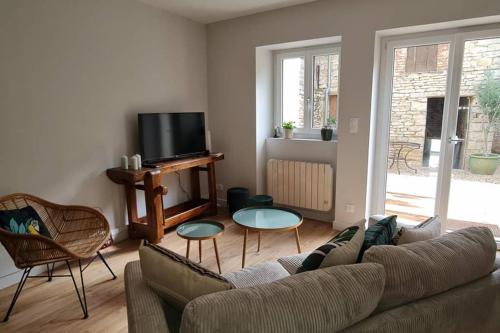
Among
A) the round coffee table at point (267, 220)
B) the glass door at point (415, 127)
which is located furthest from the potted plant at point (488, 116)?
the round coffee table at point (267, 220)

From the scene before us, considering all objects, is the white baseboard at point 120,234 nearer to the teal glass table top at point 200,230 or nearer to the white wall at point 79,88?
the white wall at point 79,88

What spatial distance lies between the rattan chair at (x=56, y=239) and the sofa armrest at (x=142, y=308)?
3.37 ft

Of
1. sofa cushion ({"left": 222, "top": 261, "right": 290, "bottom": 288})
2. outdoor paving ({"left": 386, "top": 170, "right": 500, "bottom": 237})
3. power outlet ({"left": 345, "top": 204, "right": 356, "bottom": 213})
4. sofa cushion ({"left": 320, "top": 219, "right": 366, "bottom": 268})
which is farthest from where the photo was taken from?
power outlet ({"left": 345, "top": 204, "right": 356, "bottom": 213})

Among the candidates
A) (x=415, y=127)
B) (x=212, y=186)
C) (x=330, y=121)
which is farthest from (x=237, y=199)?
(x=415, y=127)

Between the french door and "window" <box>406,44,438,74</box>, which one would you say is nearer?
the french door

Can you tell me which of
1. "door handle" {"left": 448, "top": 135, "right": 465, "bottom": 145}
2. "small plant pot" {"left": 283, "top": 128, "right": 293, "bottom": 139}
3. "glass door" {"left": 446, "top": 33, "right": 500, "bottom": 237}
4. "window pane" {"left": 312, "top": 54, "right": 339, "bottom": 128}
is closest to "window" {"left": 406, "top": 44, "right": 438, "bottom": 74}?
"glass door" {"left": 446, "top": 33, "right": 500, "bottom": 237}

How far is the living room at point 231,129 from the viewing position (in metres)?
2.52

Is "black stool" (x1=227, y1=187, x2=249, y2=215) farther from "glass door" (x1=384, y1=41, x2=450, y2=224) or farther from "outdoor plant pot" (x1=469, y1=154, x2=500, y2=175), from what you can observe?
"outdoor plant pot" (x1=469, y1=154, x2=500, y2=175)

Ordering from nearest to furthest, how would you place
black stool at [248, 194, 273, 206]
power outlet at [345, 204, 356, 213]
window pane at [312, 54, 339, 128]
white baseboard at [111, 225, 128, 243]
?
white baseboard at [111, 225, 128, 243] < power outlet at [345, 204, 356, 213] < black stool at [248, 194, 273, 206] < window pane at [312, 54, 339, 128]

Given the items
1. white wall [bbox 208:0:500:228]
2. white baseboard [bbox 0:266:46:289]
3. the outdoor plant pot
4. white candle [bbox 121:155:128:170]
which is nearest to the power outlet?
white wall [bbox 208:0:500:228]

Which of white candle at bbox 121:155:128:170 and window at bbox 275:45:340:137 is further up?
window at bbox 275:45:340:137

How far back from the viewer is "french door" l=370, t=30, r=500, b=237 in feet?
9.81

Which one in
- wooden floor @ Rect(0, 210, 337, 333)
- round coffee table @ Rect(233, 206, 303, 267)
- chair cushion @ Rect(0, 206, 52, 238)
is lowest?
wooden floor @ Rect(0, 210, 337, 333)

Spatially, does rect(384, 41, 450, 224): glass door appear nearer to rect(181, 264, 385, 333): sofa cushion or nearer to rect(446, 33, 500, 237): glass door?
rect(446, 33, 500, 237): glass door
